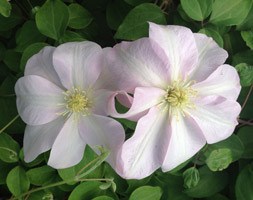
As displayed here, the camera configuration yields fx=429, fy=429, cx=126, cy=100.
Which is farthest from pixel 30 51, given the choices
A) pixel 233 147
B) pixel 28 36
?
pixel 233 147

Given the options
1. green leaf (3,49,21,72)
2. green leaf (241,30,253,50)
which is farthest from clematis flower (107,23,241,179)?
green leaf (3,49,21,72)

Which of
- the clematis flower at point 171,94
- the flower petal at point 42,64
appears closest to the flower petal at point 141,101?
the clematis flower at point 171,94

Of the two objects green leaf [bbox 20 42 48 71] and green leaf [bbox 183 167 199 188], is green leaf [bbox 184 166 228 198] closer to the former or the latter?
green leaf [bbox 183 167 199 188]

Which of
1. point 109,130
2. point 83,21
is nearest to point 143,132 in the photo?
point 109,130

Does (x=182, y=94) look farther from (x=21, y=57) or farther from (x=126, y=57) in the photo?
(x=21, y=57)

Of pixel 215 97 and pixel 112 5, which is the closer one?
pixel 215 97

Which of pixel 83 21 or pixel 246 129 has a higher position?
pixel 83 21

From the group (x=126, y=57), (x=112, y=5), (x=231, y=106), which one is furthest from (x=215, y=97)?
(x=112, y=5)
